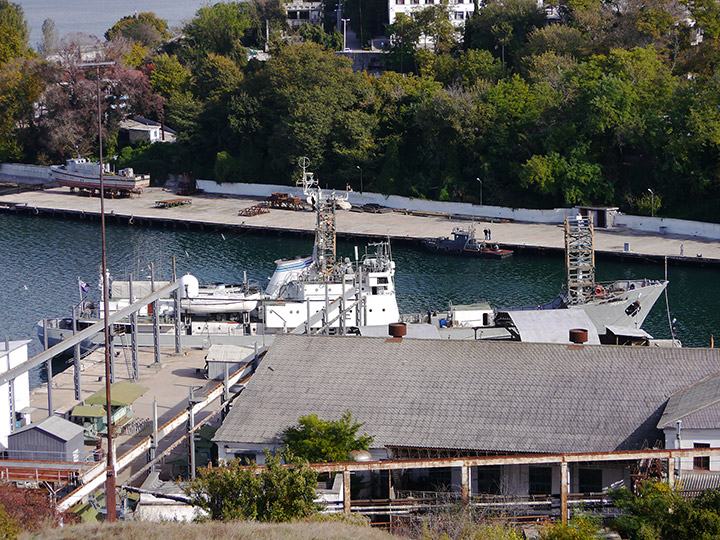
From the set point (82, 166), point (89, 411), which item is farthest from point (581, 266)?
point (82, 166)

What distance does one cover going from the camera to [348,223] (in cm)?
7588

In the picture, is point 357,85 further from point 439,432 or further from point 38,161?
point 439,432

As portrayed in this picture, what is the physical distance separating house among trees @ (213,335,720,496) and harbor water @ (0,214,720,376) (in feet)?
63.6

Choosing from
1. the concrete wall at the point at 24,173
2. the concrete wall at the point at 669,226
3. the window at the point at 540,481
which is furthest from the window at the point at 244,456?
A: the concrete wall at the point at 24,173

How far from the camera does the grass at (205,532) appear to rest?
21.0 meters

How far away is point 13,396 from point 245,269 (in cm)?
3173

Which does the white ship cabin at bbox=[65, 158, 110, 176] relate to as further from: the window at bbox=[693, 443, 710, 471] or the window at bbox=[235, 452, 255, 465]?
the window at bbox=[693, 443, 710, 471]

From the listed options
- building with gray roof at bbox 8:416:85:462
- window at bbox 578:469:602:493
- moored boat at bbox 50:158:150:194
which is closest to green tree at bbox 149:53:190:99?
moored boat at bbox 50:158:150:194

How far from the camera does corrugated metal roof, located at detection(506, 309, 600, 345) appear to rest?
40.3 m

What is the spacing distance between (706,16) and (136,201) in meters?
47.2

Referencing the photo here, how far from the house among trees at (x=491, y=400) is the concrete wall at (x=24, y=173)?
7013cm

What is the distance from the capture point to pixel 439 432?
93.6 feet

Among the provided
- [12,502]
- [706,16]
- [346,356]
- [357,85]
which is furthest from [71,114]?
[12,502]

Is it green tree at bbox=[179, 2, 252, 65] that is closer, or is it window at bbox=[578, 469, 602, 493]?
window at bbox=[578, 469, 602, 493]
